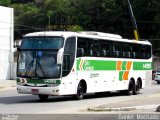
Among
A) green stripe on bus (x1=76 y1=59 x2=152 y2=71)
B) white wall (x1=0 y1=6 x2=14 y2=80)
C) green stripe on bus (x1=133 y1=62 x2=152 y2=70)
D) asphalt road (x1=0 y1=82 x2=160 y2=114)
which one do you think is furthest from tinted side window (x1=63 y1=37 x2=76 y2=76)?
white wall (x1=0 y1=6 x2=14 y2=80)

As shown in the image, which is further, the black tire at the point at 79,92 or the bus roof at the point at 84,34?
the black tire at the point at 79,92

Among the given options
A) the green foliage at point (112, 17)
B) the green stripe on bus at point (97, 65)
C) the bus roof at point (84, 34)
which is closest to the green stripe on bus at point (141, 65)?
the bus roof at point (84, 34)

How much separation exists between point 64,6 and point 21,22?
1059 centimetres

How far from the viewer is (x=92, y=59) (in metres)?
26.9

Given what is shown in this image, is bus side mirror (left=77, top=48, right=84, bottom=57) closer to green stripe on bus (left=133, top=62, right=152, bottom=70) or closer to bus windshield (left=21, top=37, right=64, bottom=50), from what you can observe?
bus windshield (left=21, top=37, right=64, bottom=50)

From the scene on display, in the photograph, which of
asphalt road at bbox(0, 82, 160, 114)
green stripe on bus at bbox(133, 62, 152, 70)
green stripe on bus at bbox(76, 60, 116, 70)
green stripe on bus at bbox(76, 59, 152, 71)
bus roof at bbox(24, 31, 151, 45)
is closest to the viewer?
asphalt road at bbox(0, 82, 160, 114)

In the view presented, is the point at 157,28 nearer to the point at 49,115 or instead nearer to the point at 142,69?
the point at 142,69

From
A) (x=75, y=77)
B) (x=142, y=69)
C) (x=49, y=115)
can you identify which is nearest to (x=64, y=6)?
(x=142, y=69)

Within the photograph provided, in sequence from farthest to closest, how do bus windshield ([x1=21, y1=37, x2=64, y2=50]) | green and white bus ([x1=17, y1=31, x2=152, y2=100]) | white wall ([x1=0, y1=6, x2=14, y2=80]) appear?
white wall ([x1=0, y1=6, x2=14, y2=80])
bus windshield ([x1=21, y1=37, x2=64, y2=50])
green and white bus ([x1=17, y1=31, x2=152, y2=100])

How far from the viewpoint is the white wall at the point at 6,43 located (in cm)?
5644

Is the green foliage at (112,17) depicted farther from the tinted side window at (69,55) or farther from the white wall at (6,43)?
the tinted side window at (69,55)

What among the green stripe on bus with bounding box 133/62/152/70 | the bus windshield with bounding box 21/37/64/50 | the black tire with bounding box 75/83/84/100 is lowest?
the black tire with bounding box 75/83/84/100

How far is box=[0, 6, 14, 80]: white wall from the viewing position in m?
56.4

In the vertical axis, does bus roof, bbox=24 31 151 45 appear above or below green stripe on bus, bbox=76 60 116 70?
above
